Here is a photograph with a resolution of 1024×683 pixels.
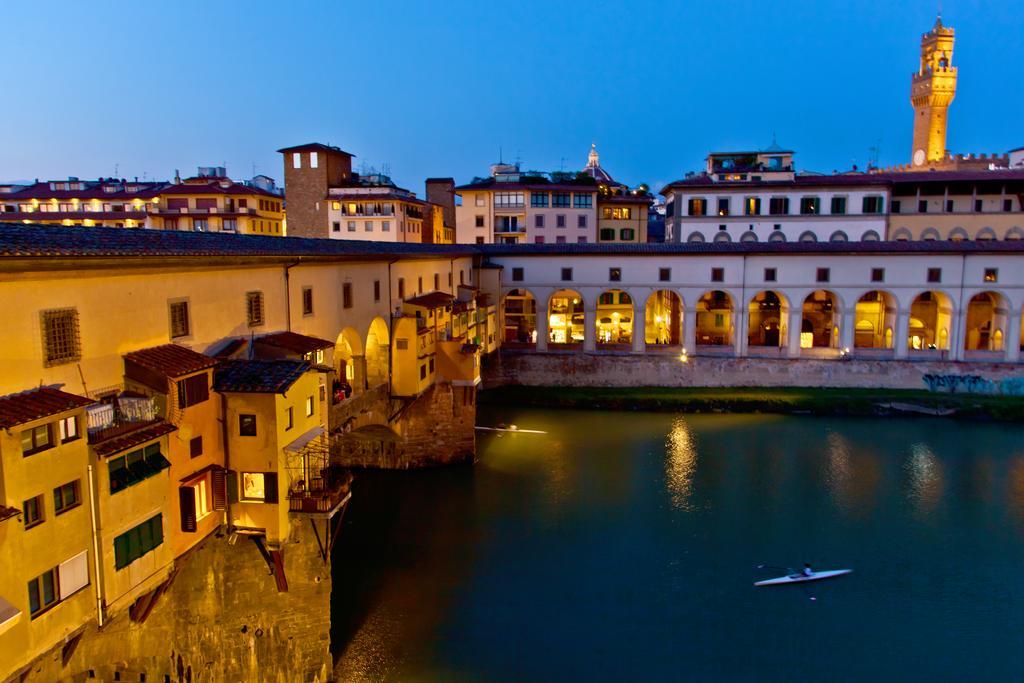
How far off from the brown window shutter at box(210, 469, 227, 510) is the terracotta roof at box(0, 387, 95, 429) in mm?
2969

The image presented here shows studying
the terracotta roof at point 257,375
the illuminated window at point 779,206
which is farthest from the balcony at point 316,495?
the illuminated window at point 779,206

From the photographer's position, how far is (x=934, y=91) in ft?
236

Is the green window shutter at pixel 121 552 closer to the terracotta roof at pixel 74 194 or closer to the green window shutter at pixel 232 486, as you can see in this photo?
the green window shutter at pixel 232 486

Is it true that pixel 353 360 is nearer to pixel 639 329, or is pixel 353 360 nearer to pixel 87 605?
pixel 87 605

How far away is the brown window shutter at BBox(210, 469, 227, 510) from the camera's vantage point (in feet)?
39.2

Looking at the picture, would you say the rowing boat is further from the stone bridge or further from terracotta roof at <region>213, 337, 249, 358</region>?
terracotta roof at <region>213, 337, 249, 358</region>

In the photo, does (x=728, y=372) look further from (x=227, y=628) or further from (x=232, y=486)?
(x=232, y=486)

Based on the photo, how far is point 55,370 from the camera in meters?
9.53

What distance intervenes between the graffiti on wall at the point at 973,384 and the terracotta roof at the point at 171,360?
34.8m

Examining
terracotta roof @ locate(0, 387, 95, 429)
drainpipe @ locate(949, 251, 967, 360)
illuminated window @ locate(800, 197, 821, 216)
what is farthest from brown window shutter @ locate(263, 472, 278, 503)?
illuminated window @ locate(800, 197, 821, 216)

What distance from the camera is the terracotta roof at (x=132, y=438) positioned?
9445mm

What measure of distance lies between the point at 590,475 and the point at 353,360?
10.1 m

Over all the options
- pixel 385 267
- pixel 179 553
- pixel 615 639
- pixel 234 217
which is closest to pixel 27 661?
pixel 179 553

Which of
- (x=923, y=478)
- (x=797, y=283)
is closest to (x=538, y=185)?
(x=797, y=283)
